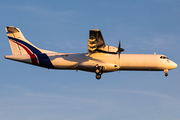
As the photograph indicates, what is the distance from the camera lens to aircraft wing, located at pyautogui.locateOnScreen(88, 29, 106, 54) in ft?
109

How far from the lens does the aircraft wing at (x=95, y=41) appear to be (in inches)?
1313

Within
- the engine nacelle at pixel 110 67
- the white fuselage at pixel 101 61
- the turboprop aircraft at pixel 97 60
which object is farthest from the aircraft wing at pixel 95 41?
the engine nacelle at pixel 110 67

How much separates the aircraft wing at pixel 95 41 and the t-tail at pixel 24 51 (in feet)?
21.1

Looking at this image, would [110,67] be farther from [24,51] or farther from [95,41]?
[24,51]

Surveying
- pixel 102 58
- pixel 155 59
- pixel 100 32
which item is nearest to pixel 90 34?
pixel 100 32

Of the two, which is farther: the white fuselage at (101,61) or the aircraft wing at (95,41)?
the white fuselage at (101,61)

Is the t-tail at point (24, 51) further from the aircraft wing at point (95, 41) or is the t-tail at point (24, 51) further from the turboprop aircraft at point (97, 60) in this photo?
the aircraft wing at point (95, 41)

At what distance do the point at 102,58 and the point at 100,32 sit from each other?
541 cm

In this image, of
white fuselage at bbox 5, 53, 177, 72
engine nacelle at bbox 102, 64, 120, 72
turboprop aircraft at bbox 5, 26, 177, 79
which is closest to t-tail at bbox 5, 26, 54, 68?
turboprop aircraft at bbox 5, 26, 177, 79

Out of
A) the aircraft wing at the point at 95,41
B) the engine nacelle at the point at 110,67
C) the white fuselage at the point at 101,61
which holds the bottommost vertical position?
the engine nacelle at the point at 110,67

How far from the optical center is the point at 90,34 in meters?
33.6

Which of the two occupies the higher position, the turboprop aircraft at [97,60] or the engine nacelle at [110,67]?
the turboprop aircraft at [97,60]

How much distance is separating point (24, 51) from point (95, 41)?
10.9 m

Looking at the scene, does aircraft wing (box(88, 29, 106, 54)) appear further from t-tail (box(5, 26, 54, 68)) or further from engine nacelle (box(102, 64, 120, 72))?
t-tail (box(5, 26, 54, 68))
